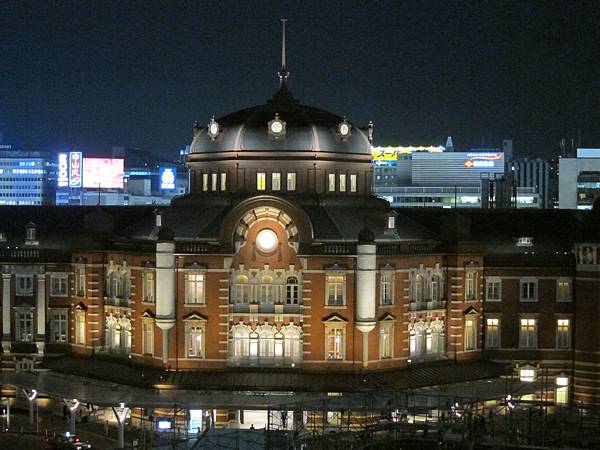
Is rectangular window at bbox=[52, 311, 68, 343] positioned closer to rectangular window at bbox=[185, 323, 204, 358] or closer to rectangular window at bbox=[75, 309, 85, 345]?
rectangular window at bbox=[75, 309, 85, 345]

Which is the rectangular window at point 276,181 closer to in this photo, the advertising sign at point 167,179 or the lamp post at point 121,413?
the lamp post at point 121,413

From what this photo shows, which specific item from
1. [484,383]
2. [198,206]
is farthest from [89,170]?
[484,383]

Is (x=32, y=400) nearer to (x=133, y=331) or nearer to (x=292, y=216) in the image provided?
(x=133, y=331)

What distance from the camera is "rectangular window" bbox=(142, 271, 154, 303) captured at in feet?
273

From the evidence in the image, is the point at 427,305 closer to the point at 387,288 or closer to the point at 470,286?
the point at 470,286

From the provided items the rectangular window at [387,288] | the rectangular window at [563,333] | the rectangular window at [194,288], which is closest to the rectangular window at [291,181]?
the rectangular window at [387,288]

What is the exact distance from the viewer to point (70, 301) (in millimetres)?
89812

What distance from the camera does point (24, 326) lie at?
90.0m

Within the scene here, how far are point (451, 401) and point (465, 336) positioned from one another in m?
11.0

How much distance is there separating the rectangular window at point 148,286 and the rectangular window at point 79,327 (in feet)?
21.5

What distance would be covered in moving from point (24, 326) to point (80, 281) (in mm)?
4788

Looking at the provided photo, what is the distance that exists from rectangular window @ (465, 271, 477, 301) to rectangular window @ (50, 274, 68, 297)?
82.9 feet

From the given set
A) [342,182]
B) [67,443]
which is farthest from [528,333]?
[67,443]

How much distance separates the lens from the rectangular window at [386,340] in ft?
270
